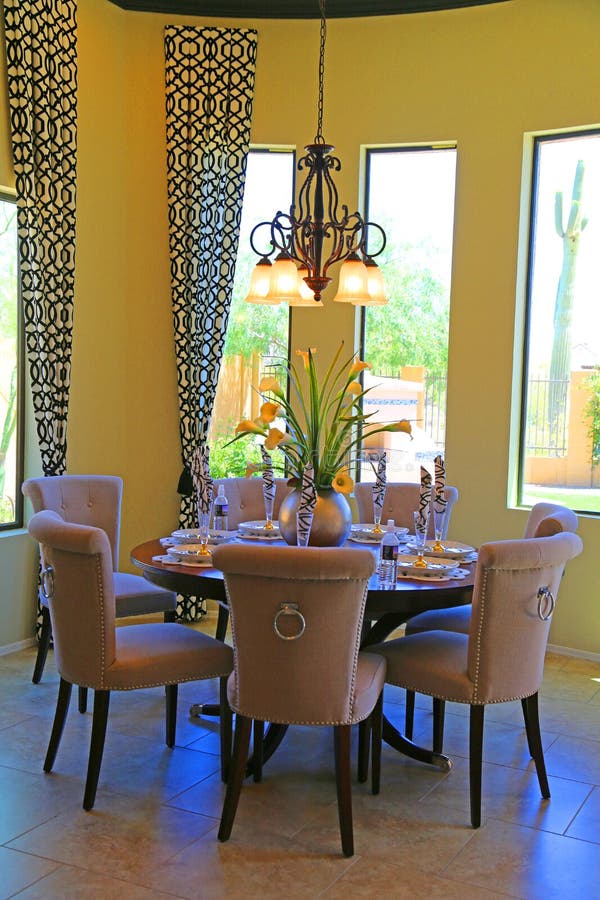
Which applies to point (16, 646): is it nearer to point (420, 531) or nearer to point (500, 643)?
point (420, 531)

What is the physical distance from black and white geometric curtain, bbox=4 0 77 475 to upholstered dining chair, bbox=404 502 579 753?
225cm

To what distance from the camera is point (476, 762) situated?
315 centimetres

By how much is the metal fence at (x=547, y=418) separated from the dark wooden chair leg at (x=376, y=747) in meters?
2.52

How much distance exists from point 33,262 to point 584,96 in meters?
3.13

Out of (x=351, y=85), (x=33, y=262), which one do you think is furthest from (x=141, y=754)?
(x=351, y=85)

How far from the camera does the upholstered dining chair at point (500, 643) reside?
305 centimetres

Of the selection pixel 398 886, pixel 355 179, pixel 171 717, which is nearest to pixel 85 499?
pixel 171 717

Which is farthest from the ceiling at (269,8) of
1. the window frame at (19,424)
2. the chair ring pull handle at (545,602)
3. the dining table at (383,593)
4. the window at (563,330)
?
Answer: the chair ring pull handle at (545,602)

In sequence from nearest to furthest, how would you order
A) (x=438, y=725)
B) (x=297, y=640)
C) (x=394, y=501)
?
(x=297, y=640) → (x=438, y=725) → (x=394, y=501)

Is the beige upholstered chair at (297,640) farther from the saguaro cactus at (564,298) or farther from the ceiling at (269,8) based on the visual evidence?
the ceiling at (269,8)

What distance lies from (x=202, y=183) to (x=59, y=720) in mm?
3447

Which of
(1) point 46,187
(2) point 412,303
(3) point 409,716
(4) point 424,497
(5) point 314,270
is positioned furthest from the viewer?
(2) point 412,303

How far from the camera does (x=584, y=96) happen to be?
5.13 m

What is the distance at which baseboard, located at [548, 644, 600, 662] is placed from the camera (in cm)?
521
